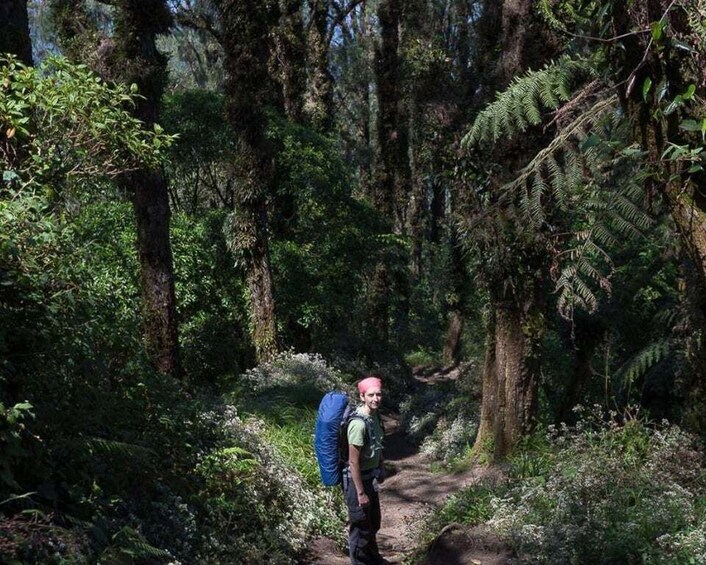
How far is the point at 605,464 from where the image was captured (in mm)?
7875

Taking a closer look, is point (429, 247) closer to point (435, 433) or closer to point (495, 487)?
point (435, 433)

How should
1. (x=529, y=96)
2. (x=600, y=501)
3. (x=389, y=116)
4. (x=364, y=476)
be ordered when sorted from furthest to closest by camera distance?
1. (x=389, y=116)
2. (x=529, y=96)
3. (x=600, y=501)
4. (x=364, y=476)

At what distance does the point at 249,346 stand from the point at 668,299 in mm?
9554

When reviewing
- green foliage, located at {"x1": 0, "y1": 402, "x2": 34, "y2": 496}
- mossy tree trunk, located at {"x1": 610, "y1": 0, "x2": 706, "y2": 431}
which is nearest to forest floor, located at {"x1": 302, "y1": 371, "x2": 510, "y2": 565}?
mossy tree trunk, located at {"x1": 610, "y1": 0, "x2": 706, "y2": 431}

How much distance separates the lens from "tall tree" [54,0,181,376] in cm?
1113

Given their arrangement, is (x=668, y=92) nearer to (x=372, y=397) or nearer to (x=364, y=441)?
(x=372, y=397)

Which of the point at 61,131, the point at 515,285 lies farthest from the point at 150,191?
the point at 515,285

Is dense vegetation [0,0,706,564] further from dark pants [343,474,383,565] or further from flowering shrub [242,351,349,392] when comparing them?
dark pants [343,474,383,565]

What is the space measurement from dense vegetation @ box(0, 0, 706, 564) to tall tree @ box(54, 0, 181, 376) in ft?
0.13

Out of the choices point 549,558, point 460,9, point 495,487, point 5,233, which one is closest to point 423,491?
point 495,487

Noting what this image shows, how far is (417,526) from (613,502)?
7.74 feet

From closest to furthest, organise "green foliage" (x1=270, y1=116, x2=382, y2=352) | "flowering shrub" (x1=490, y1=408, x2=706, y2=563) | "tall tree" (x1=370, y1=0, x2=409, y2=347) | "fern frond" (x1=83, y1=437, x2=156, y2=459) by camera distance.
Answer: "fern frond" (x1=83, y1=437, x2=156, y2=459)
"flowering shrub" (x1=490, y1=408, x2=706, y2=563)
"green foliage" (x1=270, y1=116, x2=382, y2=352)
"tall tree" (x1=370, y1=0, x2=409, y2=347)

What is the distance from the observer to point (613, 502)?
7074mm

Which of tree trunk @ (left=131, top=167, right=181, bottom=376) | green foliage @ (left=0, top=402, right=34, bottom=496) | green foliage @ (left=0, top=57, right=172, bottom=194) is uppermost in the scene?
green foliage @ (left=0, top=57, right=172, bottom=194)
